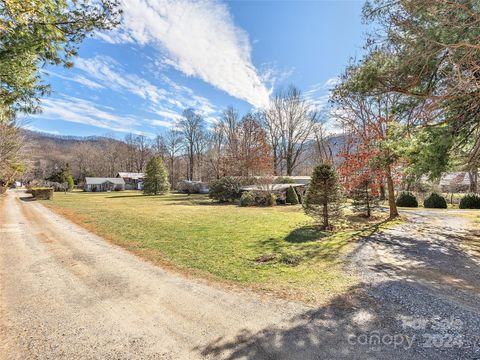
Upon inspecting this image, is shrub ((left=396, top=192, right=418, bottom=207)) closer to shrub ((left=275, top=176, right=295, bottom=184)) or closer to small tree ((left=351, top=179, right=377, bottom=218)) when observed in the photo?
small tree ((left=351, top=179, right=377, bottom=218))

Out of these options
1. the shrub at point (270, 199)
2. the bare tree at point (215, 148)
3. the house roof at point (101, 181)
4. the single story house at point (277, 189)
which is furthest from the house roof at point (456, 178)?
the house roof at point (101, 181)

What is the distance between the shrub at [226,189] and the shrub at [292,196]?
5.23 meters

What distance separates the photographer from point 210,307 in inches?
156

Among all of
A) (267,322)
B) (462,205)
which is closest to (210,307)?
(267,322)

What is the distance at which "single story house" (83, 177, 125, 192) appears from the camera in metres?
52.0

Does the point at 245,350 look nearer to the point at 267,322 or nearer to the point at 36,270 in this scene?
the point at 267,322

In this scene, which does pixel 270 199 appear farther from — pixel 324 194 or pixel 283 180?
pixel 324 194

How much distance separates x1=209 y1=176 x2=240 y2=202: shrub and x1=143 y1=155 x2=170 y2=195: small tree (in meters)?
16.3

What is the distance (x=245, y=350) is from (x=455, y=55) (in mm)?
7206

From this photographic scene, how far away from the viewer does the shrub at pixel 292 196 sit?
23.9 m

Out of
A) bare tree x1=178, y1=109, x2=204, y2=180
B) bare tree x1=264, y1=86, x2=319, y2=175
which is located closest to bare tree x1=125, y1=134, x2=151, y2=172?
bare tree x1=178, y1=109, x2=204, y2=180

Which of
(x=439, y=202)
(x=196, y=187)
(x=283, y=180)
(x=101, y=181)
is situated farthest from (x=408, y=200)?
(x=101, y=181)

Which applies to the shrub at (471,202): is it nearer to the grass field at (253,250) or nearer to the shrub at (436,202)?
the shrub at (436,202)

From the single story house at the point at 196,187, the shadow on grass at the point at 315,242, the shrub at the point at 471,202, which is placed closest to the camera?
the shadow on grass at the point at 315,242
